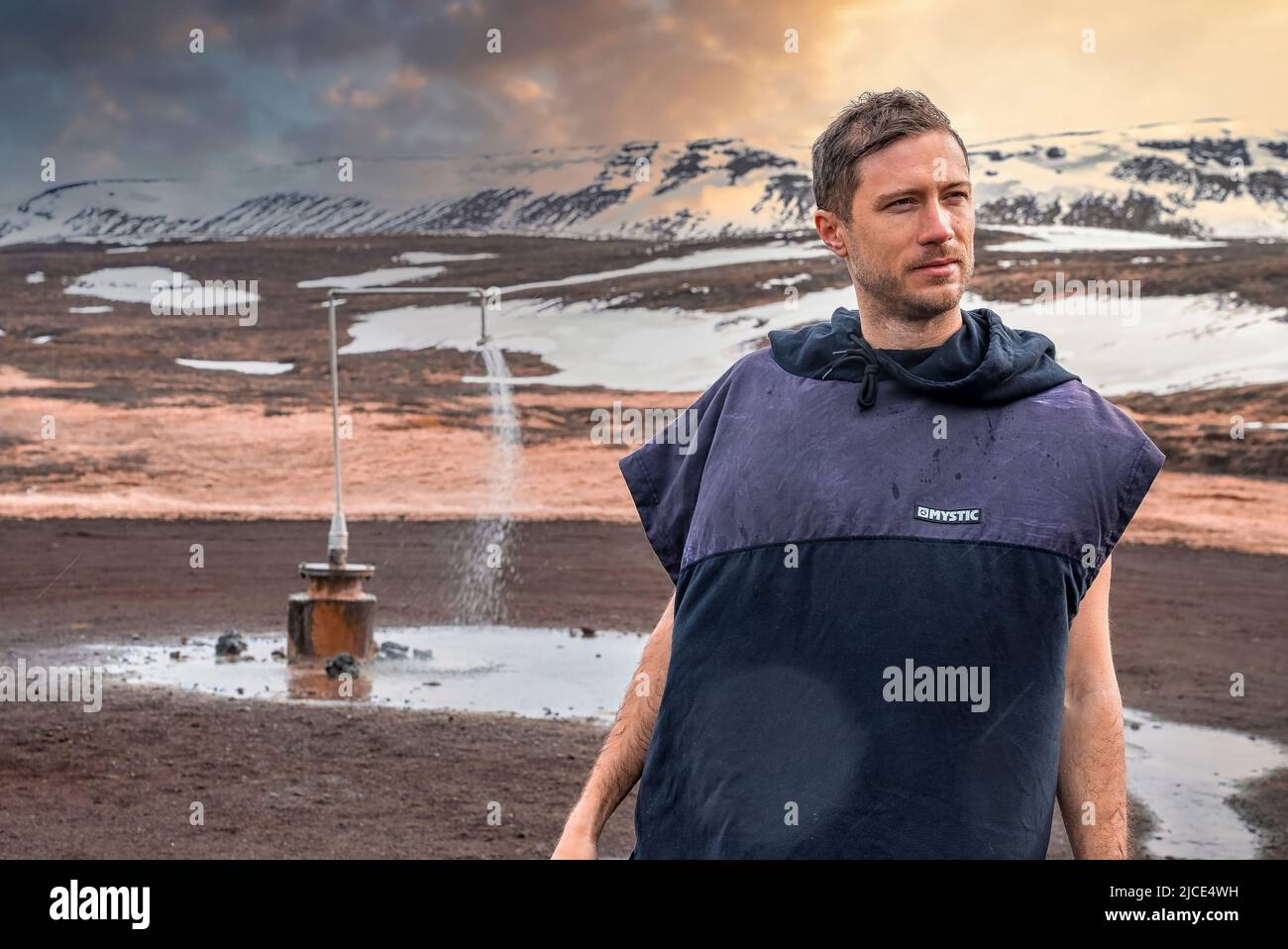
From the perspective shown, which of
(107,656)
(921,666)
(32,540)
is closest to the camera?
(921,666)

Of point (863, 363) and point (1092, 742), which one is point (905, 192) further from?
point (1092, 742)

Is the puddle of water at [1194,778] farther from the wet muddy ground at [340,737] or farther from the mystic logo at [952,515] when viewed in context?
the mystic logo at [952,515]

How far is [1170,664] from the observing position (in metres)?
11.7

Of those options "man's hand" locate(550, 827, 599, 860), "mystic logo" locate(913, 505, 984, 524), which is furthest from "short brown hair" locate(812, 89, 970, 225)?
"man's hand" locate(550, 827, 599, 860)

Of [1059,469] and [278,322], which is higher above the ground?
[278,322]

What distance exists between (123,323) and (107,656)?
106ft

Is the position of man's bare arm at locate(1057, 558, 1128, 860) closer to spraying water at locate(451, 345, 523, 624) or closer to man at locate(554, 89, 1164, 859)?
man at locate(554, 89, 1164, 859)

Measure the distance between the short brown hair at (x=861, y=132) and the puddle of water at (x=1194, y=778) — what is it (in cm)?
566

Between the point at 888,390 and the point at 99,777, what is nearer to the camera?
the point at 888,390

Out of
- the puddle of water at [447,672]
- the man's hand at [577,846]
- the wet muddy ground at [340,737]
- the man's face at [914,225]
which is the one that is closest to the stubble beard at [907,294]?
the man's face at [914,225]

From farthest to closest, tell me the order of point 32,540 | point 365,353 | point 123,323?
1. point 123,323
2. point 365,353
3. point 32,540

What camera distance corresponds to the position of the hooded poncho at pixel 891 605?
1564 mm

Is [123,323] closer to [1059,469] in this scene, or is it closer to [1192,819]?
[1192,819]
